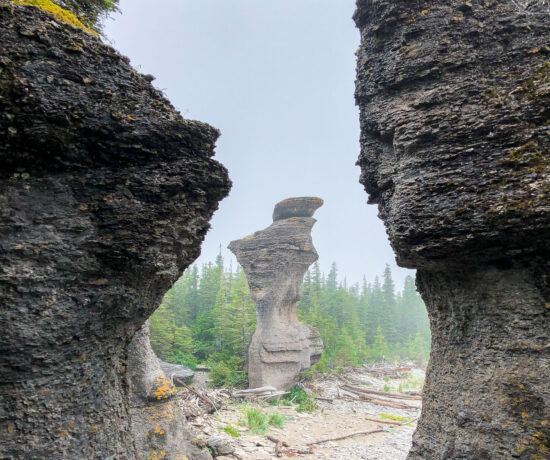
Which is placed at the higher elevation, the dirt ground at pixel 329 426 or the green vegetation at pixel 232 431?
the green vegetation at pixel 232 431

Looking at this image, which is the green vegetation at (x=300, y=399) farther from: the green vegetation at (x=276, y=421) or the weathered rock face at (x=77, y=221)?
the weathered rock face at (x=77, y=221)

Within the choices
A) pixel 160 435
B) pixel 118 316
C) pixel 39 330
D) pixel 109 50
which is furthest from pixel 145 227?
pixel 160 435

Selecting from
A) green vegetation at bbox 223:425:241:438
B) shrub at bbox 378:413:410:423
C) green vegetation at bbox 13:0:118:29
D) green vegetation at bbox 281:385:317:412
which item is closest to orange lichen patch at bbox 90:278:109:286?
green vegetation at bbox 13:0:118:29

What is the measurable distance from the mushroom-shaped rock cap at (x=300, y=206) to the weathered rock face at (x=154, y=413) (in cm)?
1542

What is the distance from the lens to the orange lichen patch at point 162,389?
7.79 m

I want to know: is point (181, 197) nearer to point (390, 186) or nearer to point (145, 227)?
point (145, 227)

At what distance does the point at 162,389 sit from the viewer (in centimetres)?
789

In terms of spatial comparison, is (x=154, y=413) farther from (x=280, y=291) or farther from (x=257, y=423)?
(x=280, y=291)

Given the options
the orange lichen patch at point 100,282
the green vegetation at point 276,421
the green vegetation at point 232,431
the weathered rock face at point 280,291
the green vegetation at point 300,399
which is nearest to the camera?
the orange lichen patch at point 100,282

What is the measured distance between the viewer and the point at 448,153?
14.8ft

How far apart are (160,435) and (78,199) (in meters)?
6.03


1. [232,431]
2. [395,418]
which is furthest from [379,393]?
[232,431]

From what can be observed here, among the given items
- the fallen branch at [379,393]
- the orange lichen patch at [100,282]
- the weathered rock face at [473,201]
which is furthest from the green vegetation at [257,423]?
the orange lichen patch at [100,282]

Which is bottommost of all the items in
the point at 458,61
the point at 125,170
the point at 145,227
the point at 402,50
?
the point at 145,227
